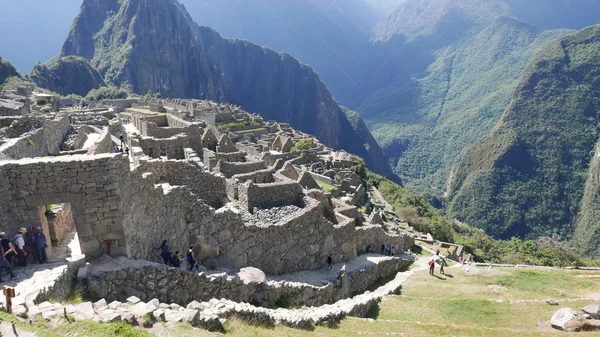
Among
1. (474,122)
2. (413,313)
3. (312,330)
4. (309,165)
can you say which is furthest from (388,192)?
(474,122)

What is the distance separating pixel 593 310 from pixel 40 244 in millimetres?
18211

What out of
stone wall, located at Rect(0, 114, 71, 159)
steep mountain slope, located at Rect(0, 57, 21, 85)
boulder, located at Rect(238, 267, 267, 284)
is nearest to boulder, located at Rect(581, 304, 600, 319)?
boulder, located at Rect(238, 267, 267, 284)

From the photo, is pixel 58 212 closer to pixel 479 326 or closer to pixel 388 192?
pixel 479 326

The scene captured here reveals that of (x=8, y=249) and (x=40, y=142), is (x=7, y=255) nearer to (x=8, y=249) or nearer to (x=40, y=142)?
(x=8, y=249)

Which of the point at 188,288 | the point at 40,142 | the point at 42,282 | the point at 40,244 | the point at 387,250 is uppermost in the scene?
the point at 40,142

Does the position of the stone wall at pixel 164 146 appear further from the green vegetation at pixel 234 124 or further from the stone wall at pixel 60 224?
the green vegetation at pixel 234 124

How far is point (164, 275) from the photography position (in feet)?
37.5

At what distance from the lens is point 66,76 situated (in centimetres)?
14838

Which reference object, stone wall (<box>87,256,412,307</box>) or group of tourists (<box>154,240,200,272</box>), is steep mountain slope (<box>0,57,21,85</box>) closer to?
group of tourists (<box>154,240,200,272</box>)

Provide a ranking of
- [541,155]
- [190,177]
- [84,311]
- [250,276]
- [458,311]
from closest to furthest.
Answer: [84,311] → [250,276] → [190,177] → [458,311] → [541,155]

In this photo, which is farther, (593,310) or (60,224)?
(593,310)

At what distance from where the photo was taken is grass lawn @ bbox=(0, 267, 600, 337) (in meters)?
8.77

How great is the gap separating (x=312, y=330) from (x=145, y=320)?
5.73 m

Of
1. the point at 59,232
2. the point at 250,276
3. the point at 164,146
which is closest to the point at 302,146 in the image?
Result: the point at 164,146
